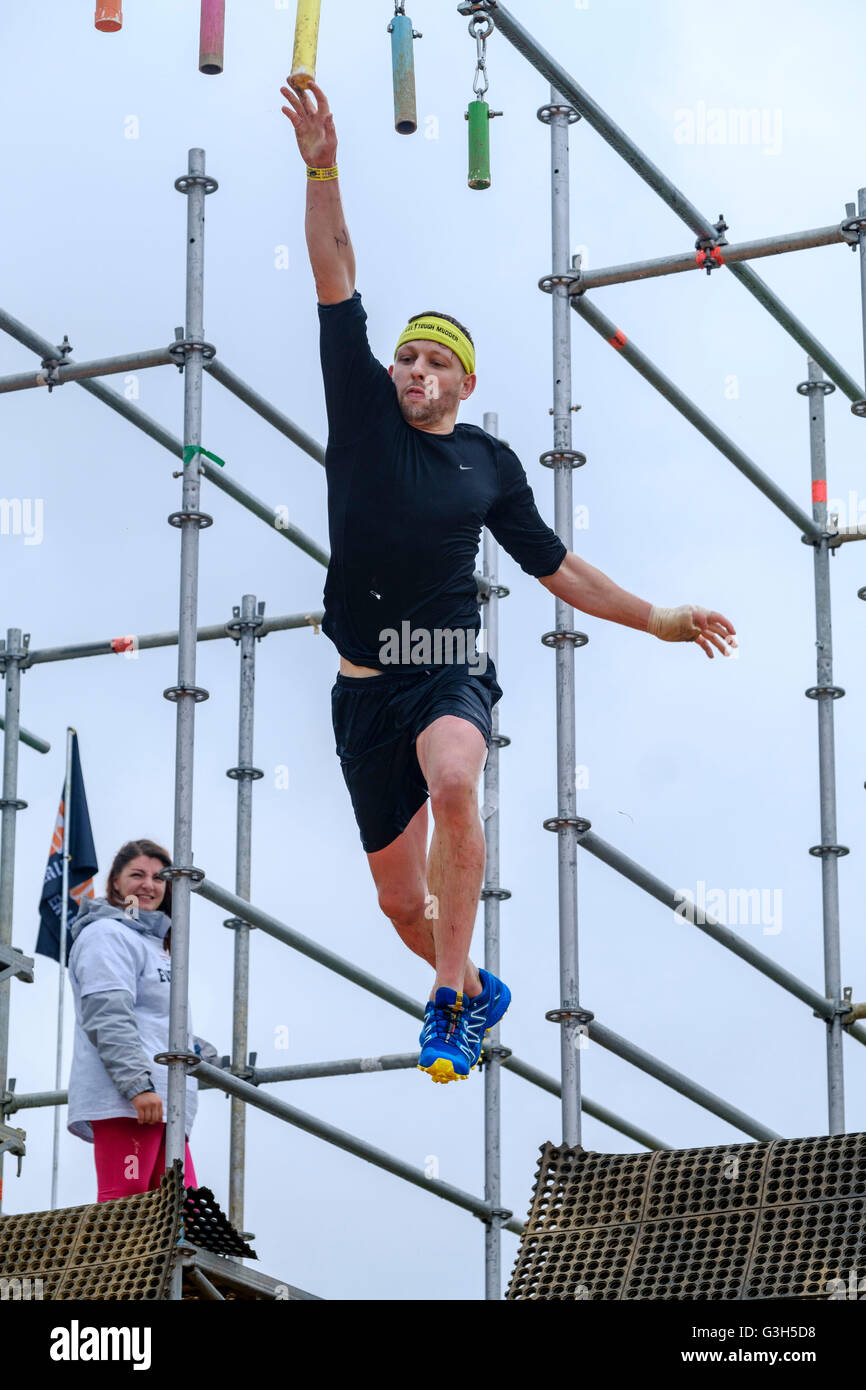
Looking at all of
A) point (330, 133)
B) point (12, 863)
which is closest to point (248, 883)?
point (12, 863)

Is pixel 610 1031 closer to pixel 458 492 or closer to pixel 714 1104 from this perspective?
pixel 714 1104

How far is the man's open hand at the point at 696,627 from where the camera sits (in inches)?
307

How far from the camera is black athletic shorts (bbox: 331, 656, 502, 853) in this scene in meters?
7.57

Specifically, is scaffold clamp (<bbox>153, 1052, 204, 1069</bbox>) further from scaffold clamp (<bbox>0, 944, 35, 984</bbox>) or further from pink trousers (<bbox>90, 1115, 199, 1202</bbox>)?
scaffold clamp (<bbox>0, 944, 35, 984</bbox>)

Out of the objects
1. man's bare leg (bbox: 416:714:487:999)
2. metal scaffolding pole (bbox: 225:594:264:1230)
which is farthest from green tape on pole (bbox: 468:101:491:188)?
metal scaffolding pole (bbox: 225:594:264:1230)

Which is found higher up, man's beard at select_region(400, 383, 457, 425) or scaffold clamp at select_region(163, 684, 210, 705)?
man's beard at select_region(400, 383, 457, 425)

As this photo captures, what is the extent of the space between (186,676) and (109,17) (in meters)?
2.08

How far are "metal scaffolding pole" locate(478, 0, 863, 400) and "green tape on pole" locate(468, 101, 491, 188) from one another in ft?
1.89

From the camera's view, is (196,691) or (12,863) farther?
(12,863)

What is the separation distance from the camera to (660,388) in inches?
376

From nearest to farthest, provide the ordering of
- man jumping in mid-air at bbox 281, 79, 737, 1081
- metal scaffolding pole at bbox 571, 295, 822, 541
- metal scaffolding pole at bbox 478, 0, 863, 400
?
man jumping in mid-air at bbox 281, 79, 737, 1081 < metal scaffolding pole at bbox 478, 0, 863, 400 < metal scaffolding pole at bbox 571, 295, 822, 541

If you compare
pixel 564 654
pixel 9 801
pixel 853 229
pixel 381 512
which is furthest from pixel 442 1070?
pixel 9 801

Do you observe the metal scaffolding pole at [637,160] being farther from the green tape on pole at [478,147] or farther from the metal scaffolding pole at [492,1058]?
the metal scaffolding pole at [492,1058]
